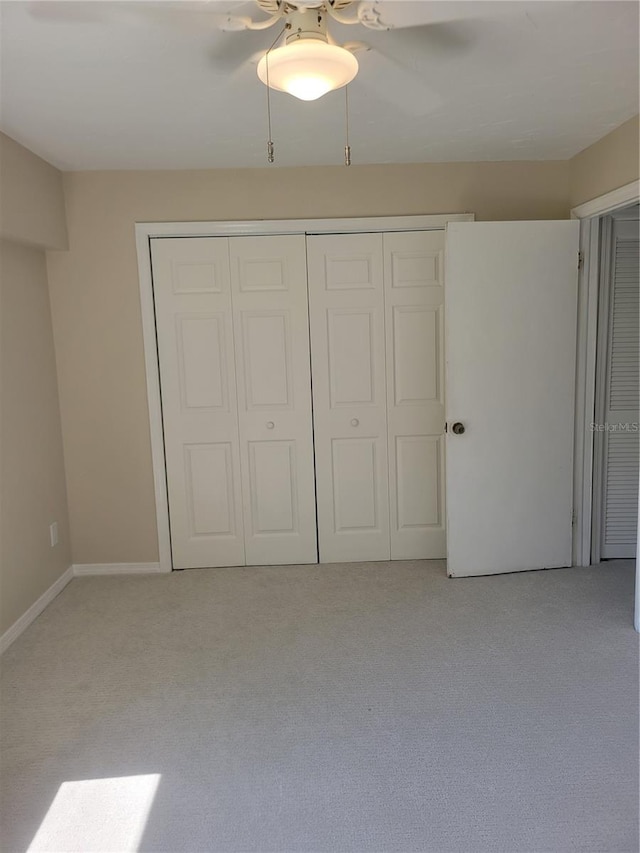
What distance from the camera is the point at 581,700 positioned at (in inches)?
88.0

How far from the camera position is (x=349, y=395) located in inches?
140

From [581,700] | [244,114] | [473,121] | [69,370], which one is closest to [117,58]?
[244,114]

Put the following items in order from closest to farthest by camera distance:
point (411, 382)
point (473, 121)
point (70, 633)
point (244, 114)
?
point (244, 114) < point (473, 121) < point (70, 633) < point (411, 382)

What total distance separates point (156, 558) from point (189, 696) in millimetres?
1395

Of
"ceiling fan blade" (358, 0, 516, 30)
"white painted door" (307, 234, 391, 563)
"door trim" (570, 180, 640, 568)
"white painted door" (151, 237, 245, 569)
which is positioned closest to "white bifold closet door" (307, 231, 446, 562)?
"white painted door" (307, 234, 391, 563)

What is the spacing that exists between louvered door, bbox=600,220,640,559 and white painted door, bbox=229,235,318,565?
1.79 metres

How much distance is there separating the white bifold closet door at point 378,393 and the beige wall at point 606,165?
0.81 metres

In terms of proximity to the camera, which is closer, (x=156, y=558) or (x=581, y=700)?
(x=581, y=700)

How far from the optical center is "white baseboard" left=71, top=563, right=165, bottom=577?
3631mm

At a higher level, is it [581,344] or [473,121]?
[473,121]

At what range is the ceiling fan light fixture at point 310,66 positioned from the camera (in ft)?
5.34

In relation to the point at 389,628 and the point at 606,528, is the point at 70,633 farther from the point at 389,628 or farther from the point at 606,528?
the point at 606,528

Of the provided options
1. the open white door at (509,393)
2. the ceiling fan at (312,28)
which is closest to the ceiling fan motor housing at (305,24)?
the ceiling fan at (312,28)

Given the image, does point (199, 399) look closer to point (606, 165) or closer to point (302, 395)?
point (302, 395)
